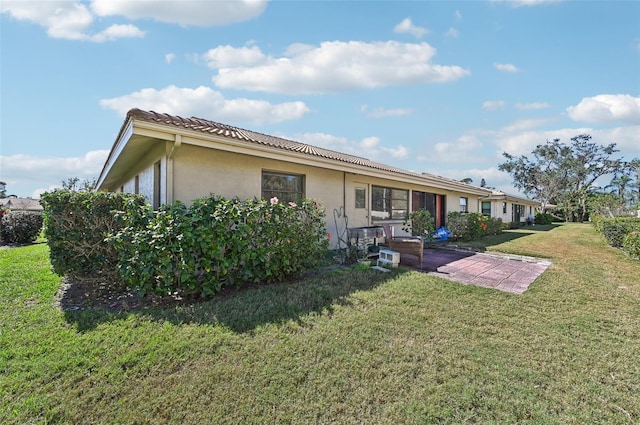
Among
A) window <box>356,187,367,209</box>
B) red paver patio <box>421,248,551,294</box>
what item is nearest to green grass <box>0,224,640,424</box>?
red paver patio <box>421,248,551,294</box>

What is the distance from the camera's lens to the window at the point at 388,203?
10430 millimetres

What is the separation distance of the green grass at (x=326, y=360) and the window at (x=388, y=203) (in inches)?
234

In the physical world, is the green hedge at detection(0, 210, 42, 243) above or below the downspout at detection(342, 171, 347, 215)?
below

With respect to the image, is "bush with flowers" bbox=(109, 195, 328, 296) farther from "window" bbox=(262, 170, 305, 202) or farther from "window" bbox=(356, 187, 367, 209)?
"window" bbox=(356, 187, 367, 209)

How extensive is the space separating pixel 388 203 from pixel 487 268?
183 inches

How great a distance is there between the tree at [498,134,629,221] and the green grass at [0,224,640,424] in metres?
45.5

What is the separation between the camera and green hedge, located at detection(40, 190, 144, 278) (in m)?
4.63

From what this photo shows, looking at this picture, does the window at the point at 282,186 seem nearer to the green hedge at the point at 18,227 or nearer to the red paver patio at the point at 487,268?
the red paver patio at the point at 487,268

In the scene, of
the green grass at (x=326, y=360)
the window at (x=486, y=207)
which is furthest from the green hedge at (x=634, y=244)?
Answer: the window at (x=486, y=207)

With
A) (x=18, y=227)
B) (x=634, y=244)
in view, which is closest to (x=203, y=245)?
(x=634, y=244)

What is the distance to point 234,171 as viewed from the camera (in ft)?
21.3

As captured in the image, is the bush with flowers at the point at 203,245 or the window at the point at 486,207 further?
the window at the point at 486,207

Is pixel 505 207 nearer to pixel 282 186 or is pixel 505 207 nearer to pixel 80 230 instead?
Answer: pixel 282 186

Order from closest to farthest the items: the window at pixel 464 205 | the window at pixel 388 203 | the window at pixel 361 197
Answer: the window at pixel 361 197 < the window at pixel 388 203 < the window at pixel 464 205
